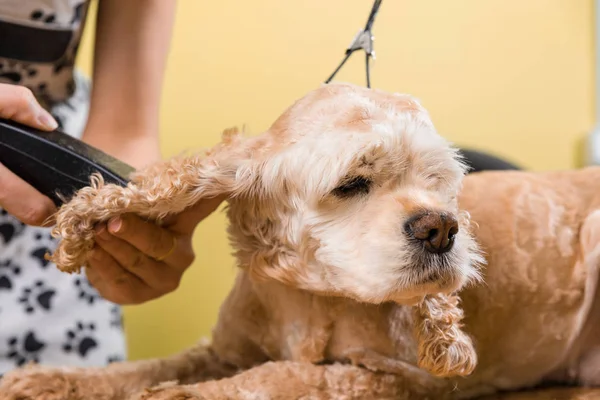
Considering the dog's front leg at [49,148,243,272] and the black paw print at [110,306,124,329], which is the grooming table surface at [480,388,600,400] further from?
the black paw print at [110,306,124,329]

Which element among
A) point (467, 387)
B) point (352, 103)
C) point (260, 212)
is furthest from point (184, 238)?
point (467, 387)

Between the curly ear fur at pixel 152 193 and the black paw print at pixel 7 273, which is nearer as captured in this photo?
the curly ear fur at pixel 152 193

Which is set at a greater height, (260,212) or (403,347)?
(260,212)

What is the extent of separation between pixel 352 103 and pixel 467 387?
43 cm

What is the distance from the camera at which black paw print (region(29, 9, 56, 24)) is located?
1.02 m

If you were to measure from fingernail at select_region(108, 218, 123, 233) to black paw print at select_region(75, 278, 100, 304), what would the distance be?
0.46 metres

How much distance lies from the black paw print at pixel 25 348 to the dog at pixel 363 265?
1.02 ft

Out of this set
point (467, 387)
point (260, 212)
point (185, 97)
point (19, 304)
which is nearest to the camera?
point (260, 212)

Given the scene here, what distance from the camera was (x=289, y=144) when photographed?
704 mm

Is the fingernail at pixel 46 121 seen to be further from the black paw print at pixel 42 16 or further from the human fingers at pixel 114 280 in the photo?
the black paw print at pixel 42 16

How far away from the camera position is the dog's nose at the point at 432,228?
24.7 inches

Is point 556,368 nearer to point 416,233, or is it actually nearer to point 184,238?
point 416,233

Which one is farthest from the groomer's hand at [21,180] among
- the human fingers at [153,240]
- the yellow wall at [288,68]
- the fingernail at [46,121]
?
the yellow wall at [288,68]

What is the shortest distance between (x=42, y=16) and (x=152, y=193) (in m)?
0.50
